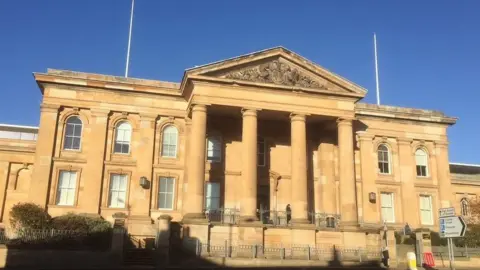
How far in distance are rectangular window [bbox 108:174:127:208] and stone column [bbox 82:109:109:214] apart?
788 millimetres

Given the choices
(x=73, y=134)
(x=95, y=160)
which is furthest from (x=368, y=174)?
(x=73, y=134)

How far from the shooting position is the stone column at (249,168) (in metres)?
29.0

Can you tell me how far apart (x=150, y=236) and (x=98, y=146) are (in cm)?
697

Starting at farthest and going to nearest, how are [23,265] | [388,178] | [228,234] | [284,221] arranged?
[388,178] < [284,221] < [228,234] < [23,265]

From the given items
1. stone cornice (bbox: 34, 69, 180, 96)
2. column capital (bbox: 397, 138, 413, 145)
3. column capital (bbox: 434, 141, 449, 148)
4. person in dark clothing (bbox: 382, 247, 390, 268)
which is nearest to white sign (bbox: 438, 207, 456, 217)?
person in dark clothing (bbox: 382, 247, 390, 268)

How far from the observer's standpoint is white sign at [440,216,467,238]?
1422 centimetres

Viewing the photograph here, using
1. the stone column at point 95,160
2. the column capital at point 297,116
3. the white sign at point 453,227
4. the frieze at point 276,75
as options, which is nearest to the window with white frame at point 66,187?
the stone column at point 95,160

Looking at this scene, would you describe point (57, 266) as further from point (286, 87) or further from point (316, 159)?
point (316, 159)

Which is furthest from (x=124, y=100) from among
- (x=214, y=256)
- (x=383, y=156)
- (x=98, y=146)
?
(x=383, y=156)

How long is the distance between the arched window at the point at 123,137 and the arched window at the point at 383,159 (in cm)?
1868

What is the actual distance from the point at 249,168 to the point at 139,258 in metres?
A: 8.54

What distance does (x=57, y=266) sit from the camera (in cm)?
2280

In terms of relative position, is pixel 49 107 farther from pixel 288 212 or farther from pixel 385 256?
pixel 385 256

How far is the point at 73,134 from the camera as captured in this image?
32281 mm
